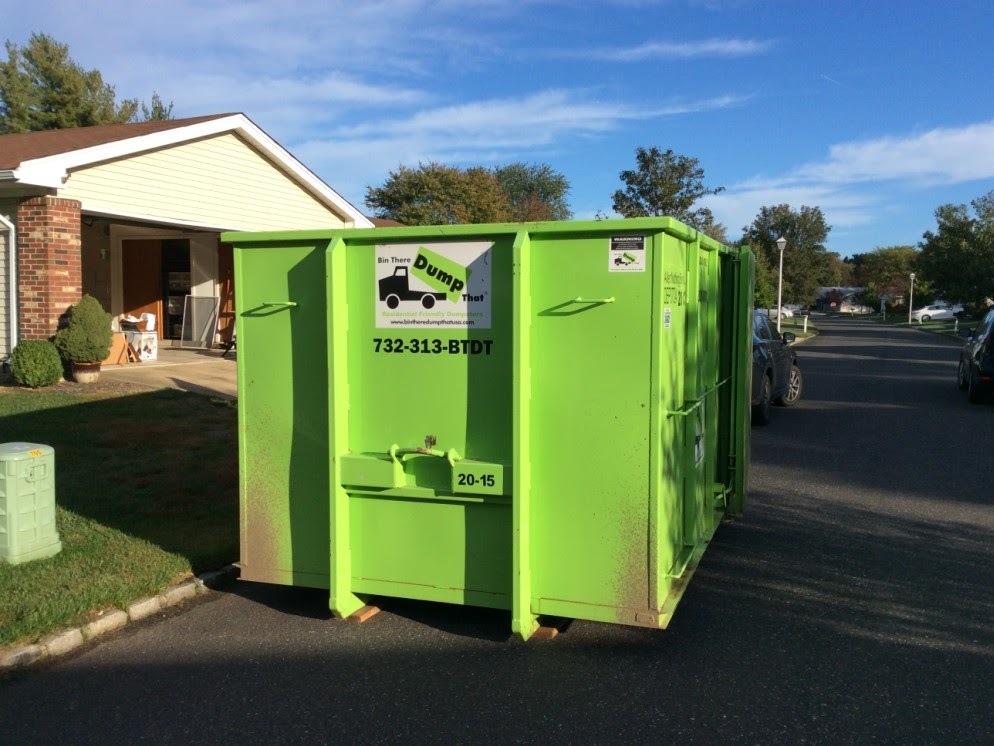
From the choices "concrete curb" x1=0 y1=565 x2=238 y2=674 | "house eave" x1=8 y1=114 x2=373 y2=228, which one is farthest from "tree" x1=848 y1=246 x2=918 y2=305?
"concrete curb" x1=0 y1=565 x2=238 y2=674

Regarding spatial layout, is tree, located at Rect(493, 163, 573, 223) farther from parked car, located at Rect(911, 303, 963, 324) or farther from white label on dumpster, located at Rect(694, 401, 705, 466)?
white label on dumpster, located at Rect(694, 401, 705, 466)

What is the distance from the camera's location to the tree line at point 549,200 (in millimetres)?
33750

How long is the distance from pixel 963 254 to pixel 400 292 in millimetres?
57479

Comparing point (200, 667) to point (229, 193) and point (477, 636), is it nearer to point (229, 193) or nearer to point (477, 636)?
point (477, 636)

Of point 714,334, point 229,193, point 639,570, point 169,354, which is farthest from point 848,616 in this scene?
point 169,354

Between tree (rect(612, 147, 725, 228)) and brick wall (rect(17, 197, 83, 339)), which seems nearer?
brick wall (rect(17, 197, 83, 339))

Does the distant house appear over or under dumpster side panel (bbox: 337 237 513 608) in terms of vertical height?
over

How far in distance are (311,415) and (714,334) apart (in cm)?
279

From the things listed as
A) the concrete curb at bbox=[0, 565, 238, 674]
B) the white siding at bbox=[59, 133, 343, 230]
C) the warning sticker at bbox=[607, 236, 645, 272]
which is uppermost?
the white siding at bbox=[59, 133, 343, 230]

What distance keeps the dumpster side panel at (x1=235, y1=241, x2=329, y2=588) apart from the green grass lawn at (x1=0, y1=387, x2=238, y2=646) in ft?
3.35

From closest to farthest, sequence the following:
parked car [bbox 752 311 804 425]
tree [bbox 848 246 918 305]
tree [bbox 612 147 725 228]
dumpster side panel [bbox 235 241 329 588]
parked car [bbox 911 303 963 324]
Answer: dumpster side panel [bbox 235 241 329 588]
parked car [bbox 752 311 804 425]
tree [bbox 612 147 725 228]
parked car [bbox 911 303 963 324]
tree [bbox 848 246 918 305]

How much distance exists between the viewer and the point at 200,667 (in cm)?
434

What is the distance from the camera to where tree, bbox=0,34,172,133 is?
4525cm

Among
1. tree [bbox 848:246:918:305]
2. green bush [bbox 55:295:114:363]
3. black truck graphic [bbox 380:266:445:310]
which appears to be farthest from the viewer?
tree [bbox 848:246:918:305]
